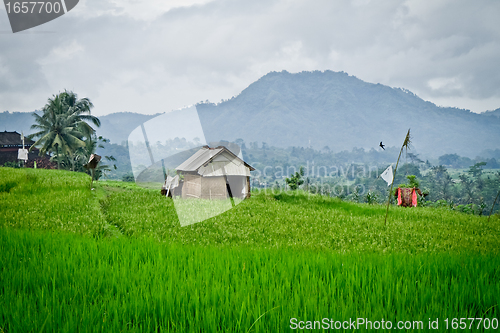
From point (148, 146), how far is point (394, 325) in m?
5.19

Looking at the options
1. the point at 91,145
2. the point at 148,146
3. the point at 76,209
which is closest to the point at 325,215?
the point at 148,146

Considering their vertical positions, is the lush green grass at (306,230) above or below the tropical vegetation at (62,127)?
below

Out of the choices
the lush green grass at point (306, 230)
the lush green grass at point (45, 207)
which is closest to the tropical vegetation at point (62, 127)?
the lush green grass at point (45, 207)

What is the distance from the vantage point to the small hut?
15.5 m

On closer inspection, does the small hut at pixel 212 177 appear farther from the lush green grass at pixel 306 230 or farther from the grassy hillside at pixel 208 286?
the grassy hillside at pixel 208 286

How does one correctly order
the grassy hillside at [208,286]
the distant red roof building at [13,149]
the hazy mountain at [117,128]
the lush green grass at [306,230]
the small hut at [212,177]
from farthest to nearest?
the distant red roof building at [13,149]
the small hut at [212,177]
the lush green grass at [306,230]
the hazy mountain at [117,128]
the grassy hillside at [208,286]

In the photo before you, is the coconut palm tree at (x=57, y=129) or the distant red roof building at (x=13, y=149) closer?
the coconut palm tree at (x=57, y=129)

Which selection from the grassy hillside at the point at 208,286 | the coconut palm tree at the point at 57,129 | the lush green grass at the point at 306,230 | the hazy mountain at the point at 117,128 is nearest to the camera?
the grassy hillside at the point at 208,286

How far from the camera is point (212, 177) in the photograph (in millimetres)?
15875

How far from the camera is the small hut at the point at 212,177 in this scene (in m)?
15.5

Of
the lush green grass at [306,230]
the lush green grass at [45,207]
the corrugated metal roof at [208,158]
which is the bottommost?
the lush green grass at [306,230]

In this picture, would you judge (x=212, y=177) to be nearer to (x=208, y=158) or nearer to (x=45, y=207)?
(x=208, y=158)

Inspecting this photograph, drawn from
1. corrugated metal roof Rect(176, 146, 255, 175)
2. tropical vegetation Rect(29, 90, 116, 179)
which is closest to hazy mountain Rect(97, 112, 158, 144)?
Answer: tropical vegetation Rect(29, 90, 116, 179)

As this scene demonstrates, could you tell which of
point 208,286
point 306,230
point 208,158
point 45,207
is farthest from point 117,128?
point 208,286
